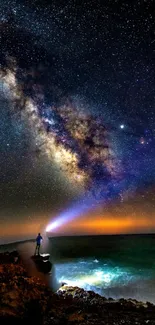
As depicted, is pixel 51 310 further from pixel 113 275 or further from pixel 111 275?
pixel 113 275

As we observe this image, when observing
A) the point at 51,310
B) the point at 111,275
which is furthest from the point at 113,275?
the point at 51,310

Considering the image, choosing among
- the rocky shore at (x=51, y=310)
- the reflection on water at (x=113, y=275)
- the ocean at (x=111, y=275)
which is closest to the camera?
the rocky shore at (x=51, y=310)

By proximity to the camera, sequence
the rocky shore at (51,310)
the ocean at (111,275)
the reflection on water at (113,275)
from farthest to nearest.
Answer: the reflection on water at (113,275) < the ocean at (111,275) < the rocky shore at (51,310)

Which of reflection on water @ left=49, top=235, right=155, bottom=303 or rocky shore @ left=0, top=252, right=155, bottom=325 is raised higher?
rocky shore @ left=0, top=252, right=155, bottom=325

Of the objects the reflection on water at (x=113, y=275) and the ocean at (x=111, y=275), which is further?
the reflection on water at (x=113, y=275)

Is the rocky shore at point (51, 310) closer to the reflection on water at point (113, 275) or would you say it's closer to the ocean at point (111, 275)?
the ocean at point (111, 275)

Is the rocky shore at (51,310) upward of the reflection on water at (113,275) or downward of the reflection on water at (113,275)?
upward

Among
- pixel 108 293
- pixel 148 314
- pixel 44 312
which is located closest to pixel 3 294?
pixel 44 312

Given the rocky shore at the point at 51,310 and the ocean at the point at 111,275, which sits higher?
the rocky shore at the point at 51,310

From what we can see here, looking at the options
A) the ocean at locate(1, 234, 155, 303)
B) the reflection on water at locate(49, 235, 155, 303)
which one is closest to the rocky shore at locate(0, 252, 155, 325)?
the ocean at locate(1, 234, 155, 303)

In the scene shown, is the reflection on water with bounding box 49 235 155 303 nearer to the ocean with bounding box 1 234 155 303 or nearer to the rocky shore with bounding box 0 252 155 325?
the ocean with bounding box 1 234 155 303

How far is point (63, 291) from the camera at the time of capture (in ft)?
69.7

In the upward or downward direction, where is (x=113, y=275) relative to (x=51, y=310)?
downward

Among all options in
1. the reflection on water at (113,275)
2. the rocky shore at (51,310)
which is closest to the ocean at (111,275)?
the reflection on water at (113,275)
